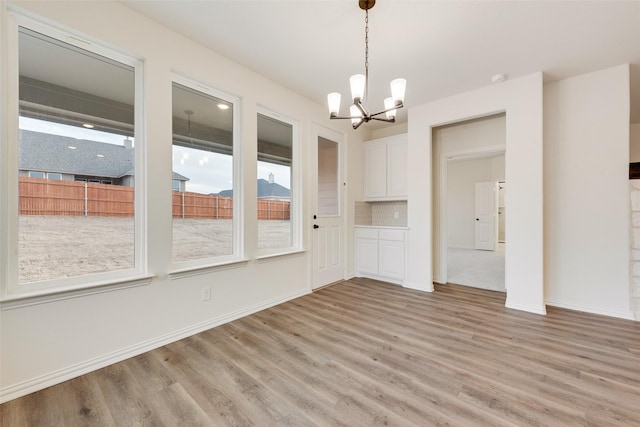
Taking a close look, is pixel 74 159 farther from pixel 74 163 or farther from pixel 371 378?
pixel 371 378

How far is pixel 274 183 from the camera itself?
343 centimetres

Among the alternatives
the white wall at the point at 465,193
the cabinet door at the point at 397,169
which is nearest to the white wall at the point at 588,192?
the cabinet door at the point at 397,169

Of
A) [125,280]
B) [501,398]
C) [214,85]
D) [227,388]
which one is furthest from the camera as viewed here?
[214,85]

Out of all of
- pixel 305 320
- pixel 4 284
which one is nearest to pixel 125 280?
pixel 4 284

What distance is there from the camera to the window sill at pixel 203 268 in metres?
2.38

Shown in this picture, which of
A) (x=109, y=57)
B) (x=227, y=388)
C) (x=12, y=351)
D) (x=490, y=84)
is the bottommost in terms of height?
(x=227, y=388)

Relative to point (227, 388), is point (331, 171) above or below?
above

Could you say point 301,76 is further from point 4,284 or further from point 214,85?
point 4,284

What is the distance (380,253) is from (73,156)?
152 inches

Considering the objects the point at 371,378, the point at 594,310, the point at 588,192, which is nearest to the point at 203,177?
the point at 371,378

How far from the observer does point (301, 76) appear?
3107mm

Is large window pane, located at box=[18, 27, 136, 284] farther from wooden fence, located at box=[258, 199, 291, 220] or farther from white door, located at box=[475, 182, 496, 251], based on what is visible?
white door, located at box=[475, 182, 496, 251]

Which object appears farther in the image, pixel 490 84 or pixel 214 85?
pixel 490 84

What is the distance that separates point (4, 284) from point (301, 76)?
122 inches
